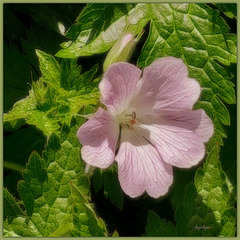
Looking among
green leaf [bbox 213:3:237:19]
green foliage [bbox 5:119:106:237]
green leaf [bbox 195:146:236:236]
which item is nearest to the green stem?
green foliage [bbox 5:119:106:237]

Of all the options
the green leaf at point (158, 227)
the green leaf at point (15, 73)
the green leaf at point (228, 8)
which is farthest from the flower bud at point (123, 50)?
the green leaf at point (15, 73)

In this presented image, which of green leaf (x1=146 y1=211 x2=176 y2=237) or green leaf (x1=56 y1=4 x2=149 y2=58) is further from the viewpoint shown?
green leaf (x1=56 y1=4 x2=149 y2=58)

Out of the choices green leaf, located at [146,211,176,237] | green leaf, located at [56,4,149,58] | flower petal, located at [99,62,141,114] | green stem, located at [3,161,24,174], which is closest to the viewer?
flower petal, located at [99,62,141,114]

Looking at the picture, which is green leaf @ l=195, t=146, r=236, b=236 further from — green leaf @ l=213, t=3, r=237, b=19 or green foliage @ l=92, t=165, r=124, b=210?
green leaf @ l=213, t=3, r=237, b=19

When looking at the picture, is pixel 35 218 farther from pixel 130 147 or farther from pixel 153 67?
pixel 153 67

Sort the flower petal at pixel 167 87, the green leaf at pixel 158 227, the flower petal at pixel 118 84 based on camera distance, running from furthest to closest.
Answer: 1. the green leaf at pixel 158 227
2. the flower petal at pixel 167 87
3. the flower petal at pixel 118 84

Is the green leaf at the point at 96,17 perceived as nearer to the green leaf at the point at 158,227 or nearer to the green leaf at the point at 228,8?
the green leaf at the point at 228,8
